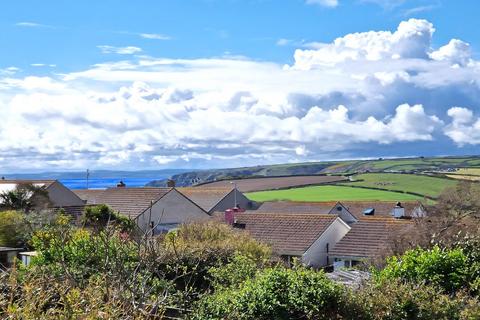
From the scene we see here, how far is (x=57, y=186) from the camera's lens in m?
43.8

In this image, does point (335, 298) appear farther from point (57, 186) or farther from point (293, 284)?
point (57, 186)

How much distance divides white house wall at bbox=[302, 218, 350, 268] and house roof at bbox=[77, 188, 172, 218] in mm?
9616

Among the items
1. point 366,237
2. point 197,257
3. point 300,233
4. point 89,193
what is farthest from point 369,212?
point 197,257

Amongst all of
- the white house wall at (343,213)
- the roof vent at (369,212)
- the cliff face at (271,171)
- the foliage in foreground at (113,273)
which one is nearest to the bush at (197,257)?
the foliage in foreground at (113,273)

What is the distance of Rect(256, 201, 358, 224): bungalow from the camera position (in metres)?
46.1

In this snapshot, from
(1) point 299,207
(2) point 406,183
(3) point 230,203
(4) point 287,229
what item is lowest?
(4) point 287,229

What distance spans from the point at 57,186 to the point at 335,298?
35.4 m

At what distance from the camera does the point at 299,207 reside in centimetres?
5003

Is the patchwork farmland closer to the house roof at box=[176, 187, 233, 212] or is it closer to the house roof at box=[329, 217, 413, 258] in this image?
the house roof at box=[176, 187, 233, 212]

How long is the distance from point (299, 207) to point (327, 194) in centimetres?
1855

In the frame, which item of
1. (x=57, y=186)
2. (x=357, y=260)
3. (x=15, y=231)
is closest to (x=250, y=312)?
(x=15, y=231)

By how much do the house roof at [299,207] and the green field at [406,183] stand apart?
18319 mm

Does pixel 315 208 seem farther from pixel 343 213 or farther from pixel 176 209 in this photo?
pixel 176 209

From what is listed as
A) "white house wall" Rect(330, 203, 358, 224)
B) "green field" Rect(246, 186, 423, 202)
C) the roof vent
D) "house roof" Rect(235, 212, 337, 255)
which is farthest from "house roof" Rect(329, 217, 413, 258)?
"green field" Rect(246, 186, 423, 202)
